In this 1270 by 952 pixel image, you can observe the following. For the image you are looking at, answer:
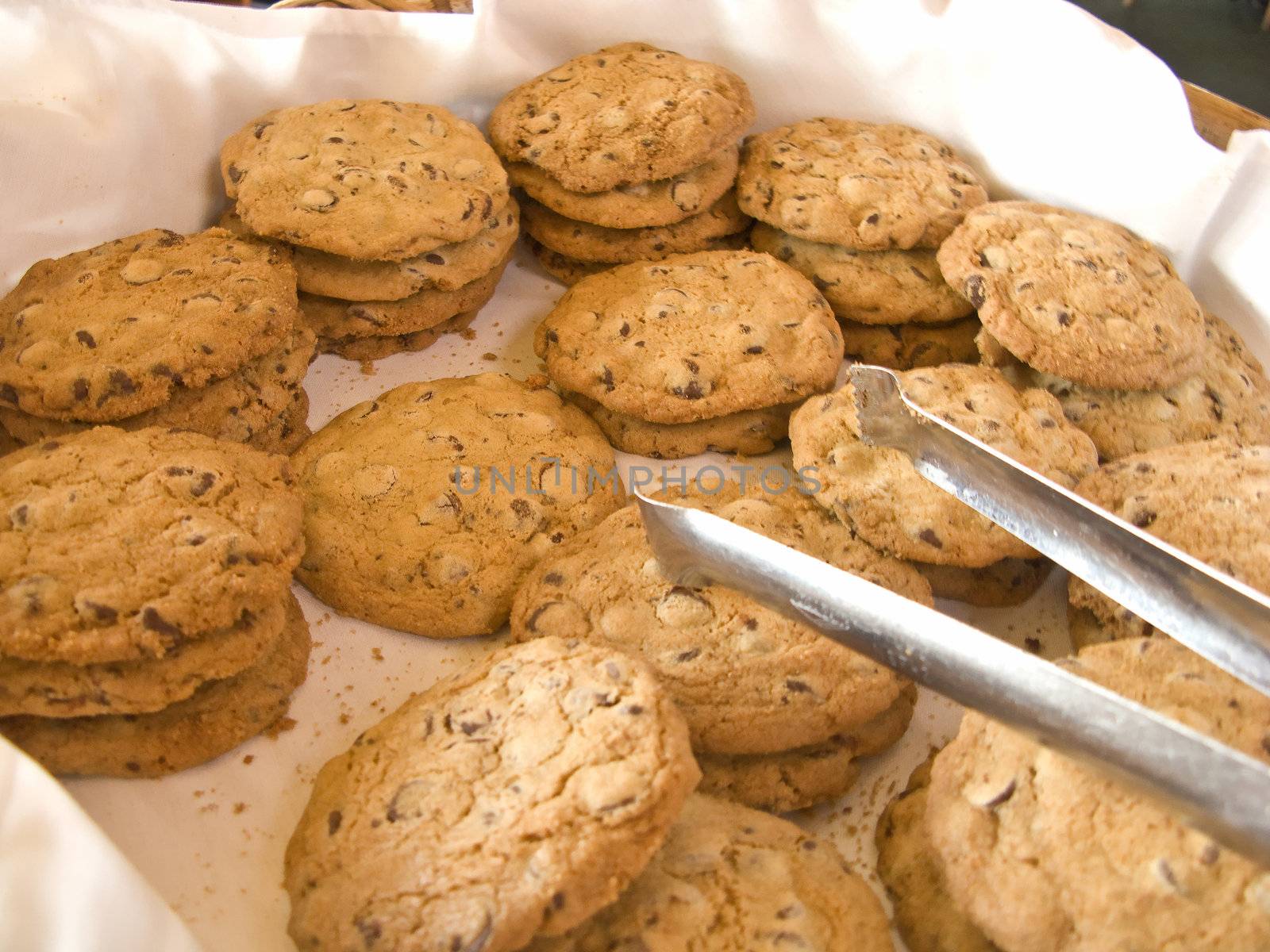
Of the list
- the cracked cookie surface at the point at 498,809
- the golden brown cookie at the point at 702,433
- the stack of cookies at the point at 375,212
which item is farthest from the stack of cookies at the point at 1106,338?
the cracked cookie surface at the point at 498,809

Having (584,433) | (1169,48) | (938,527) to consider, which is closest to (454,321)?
(584,433)

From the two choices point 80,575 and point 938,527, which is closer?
point 80,575

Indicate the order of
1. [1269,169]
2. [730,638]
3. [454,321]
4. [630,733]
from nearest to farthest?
[630,733], [730,638], [1269,169], [454,321]

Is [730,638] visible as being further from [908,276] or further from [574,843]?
[908,276]

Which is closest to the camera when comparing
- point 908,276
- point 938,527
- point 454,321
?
point 938,527

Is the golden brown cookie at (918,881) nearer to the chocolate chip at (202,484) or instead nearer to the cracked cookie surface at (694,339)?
the cracked cookie surface at (694,339)

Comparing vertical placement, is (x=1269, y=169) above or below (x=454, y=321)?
above
